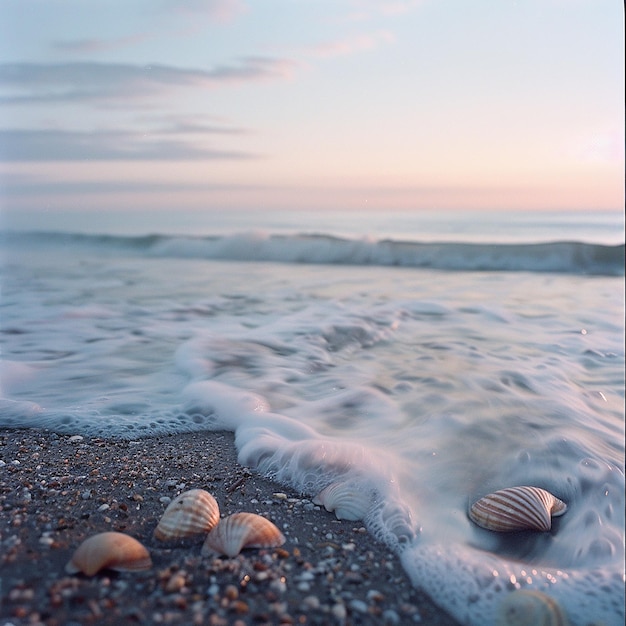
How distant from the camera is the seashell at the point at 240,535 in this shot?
1608 millimetres

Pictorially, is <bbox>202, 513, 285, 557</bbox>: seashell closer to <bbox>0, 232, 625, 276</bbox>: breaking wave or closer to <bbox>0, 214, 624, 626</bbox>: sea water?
<bbox>0, 214, 624, 626</bbox>: sea water

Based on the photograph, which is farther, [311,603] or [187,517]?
[187,517]

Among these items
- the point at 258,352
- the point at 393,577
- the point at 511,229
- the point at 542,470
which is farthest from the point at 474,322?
the point at 511,229

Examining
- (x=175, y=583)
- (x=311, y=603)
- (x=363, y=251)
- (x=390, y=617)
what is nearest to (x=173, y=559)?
(x=175, y=583)

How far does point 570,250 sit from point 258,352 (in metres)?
5.57

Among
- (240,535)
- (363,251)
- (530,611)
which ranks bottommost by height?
(530,611)

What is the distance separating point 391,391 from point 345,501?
1.04 metres

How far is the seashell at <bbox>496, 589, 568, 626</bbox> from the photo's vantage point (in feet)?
4.79

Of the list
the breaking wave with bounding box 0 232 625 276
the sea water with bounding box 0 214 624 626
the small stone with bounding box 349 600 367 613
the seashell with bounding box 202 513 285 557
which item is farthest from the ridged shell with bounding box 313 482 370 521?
the breaking wave with bounding box 0 232 625 276

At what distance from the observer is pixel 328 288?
5.85 m

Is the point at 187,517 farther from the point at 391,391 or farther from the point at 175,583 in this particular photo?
the point at 391,391

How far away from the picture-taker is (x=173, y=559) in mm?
1583

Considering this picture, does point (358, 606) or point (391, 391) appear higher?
point (391, 391)

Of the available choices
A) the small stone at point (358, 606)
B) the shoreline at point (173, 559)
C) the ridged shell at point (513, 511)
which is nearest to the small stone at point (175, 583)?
the shoreline at point (173, 559)
